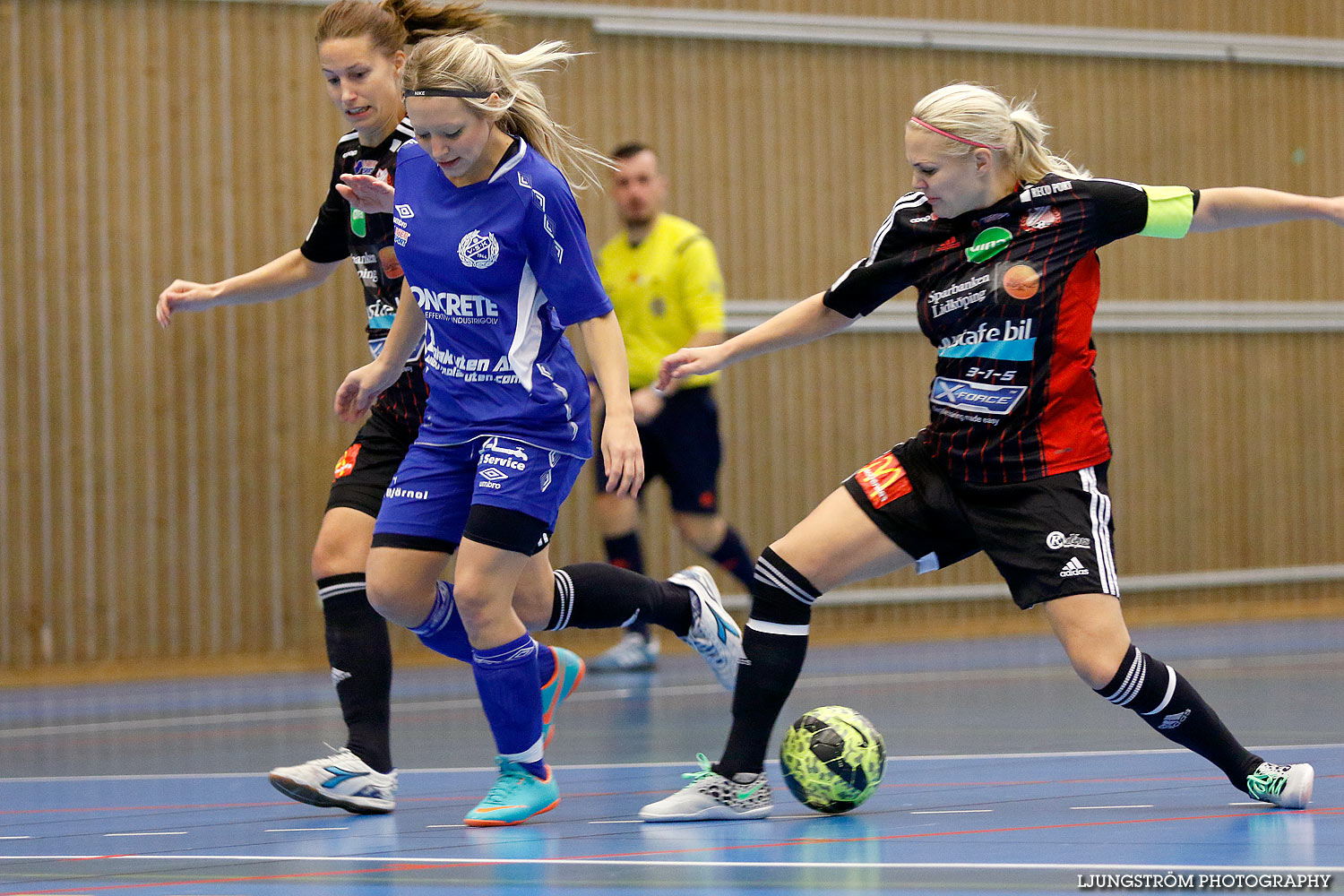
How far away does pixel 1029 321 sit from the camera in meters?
3.46

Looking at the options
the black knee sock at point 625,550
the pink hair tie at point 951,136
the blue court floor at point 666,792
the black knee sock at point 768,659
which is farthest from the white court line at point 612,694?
the pink hair tie at point 951,136

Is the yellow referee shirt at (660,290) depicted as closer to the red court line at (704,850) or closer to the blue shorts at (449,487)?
the blue shorts at (449,487)

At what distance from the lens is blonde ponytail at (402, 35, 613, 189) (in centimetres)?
348

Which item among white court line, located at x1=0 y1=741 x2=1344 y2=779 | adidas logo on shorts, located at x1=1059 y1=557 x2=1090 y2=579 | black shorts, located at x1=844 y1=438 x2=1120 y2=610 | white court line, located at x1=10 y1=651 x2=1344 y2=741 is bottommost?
white court line, located at x1=10 y1=651 x2=1344 y2=741

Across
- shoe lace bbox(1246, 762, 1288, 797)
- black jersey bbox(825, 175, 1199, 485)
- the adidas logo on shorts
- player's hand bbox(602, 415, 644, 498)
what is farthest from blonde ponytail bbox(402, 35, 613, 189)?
shoe lace bbox(1246, 762, 1288, 797)

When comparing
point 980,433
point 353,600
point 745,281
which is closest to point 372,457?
point 353,600

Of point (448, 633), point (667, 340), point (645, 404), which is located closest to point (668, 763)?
point (448, 633)

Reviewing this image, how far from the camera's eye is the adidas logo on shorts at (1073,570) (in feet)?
11.1

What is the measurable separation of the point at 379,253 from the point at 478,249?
0.67 metres

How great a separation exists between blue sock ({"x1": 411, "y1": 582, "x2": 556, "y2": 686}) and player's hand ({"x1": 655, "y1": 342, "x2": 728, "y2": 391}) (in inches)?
30.0

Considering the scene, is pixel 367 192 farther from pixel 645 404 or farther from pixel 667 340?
pixel 667 340

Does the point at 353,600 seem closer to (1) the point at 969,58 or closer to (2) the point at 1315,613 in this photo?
(1) the point at 969,58

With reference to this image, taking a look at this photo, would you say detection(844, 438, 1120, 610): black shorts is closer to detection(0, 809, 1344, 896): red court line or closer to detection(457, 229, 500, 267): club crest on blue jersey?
detection(0, 809, 1344, 896): red court line

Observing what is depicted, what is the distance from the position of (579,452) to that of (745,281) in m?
6.32
